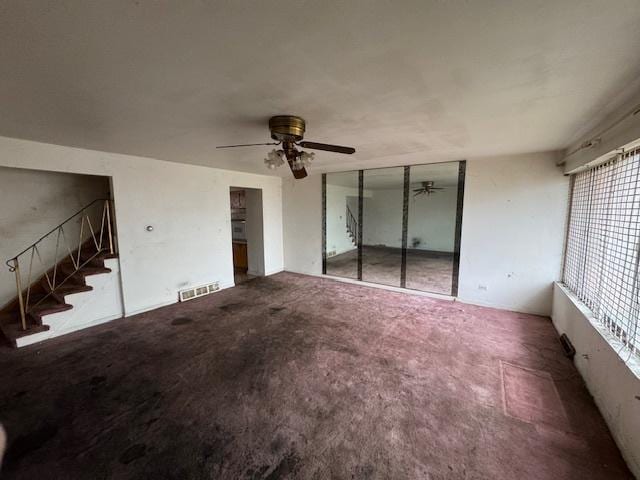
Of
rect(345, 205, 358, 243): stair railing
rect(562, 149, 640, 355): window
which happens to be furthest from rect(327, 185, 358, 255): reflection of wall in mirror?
rect(562, 149, 640, 355): window

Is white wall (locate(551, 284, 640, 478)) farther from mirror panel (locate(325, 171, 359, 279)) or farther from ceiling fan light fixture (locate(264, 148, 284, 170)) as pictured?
mirror panel (locate(325, 171, 359, 279))

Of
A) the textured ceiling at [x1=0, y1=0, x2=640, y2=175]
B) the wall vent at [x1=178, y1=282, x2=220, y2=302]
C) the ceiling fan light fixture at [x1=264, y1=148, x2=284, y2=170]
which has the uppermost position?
the textured ceiling at [x1=0, y1=0, x2=640, y2=175]

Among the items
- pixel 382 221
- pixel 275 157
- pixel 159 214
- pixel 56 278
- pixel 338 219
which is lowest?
pixel 56 278

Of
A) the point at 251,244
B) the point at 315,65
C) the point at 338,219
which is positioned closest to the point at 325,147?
the point at 315,65

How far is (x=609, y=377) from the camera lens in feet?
5.80

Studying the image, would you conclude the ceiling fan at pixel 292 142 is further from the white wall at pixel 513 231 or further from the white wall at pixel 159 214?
the white wall at pixel 513 231

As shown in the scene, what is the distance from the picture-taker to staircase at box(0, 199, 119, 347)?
9.63ft

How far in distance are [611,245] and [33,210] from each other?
6638mm

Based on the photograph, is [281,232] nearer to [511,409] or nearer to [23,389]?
[23,389]

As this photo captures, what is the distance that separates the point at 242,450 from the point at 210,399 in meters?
0.59

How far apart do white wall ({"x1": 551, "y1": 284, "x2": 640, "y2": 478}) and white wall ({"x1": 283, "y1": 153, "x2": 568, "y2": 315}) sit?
0.98m

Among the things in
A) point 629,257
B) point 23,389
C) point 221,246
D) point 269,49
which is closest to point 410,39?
point 269,49

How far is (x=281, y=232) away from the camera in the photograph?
6.06 metres

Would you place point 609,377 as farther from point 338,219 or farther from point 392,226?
point 392,226
